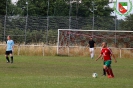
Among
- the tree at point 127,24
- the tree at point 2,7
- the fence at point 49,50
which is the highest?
the tree at point 2,7

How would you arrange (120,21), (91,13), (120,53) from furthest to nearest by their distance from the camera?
(91,13), (120,21), (120,53)

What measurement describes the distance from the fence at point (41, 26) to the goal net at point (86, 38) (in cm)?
128

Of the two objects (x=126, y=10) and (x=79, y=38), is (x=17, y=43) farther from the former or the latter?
(x=126, y=10)

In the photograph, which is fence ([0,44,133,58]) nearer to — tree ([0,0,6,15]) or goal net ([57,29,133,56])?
goal net ([57,29,133,56])

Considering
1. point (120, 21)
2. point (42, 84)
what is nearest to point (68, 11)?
point (120, 21)

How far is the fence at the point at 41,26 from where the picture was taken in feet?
161

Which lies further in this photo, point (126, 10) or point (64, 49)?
point (126, 10)

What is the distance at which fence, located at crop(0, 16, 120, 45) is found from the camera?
49125 millimetres

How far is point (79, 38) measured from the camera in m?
48.4

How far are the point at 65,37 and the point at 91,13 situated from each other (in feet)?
44.1

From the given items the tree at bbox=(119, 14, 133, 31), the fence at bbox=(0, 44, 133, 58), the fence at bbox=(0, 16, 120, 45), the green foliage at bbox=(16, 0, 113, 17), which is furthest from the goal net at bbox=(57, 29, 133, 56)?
the green foliage at bbox=(16, 0, 113, 17)

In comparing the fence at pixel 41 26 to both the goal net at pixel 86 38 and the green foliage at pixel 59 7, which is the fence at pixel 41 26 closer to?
the goal net at pixel 86 38

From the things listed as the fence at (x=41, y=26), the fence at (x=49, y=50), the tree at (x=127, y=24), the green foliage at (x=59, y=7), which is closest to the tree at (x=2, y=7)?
the green foliage at (x=59, y=7)

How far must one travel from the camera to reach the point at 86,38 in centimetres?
4850
